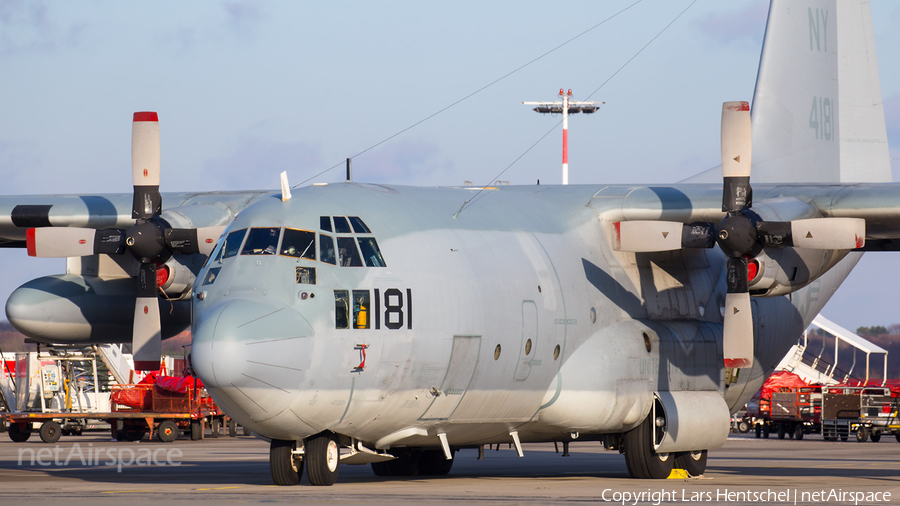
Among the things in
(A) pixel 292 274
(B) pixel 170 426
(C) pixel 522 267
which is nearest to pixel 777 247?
(C) pixel 522 267

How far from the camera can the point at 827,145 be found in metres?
22.0

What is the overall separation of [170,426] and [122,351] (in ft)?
27.0

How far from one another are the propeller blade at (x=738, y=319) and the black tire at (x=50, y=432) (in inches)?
853

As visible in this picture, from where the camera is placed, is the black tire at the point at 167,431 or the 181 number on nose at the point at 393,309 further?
the black tire at the point at 167,431

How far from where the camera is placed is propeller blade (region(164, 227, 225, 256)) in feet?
50.6

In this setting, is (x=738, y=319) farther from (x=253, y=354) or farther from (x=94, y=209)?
(x=94, y=209)

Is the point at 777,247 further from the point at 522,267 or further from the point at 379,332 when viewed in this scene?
the point at 379,332

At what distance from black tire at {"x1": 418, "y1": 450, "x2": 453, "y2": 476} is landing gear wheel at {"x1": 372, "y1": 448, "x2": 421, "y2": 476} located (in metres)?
0.13

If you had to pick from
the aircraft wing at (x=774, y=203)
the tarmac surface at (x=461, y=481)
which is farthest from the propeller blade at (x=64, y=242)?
the aircraft wing at (x=774, y=203)

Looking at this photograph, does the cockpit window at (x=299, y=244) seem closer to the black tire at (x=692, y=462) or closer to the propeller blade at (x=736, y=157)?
the propeller blade at (x=736, y=157)

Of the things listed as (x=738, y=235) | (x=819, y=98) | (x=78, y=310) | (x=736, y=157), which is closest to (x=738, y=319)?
(x=738, y=235)

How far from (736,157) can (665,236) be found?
4.97 feet

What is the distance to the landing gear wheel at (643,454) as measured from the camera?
1594 centimetres

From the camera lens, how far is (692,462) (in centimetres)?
1683
